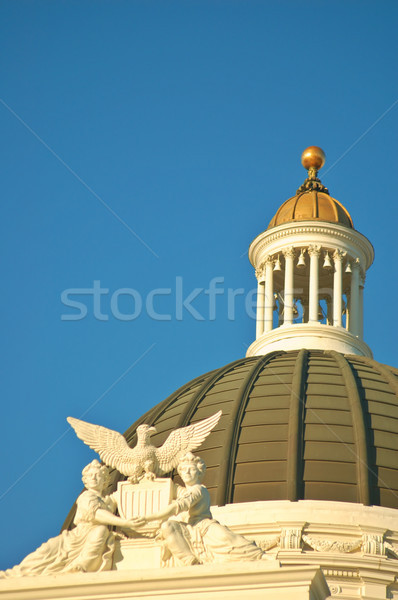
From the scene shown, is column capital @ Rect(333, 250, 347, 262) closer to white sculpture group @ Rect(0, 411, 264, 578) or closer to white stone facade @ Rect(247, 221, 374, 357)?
white stone facade @ Rect(247, 221, 374, 357)

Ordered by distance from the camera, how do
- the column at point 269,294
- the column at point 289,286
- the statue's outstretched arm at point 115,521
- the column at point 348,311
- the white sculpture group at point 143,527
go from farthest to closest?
the column at point 348,311
the column at point 269,294
the column at point 289,286
the statue's outstretched arm at point 115,521
the white sculpture group at point 143,527

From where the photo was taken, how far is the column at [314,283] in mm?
58469

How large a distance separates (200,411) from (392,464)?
5.81m

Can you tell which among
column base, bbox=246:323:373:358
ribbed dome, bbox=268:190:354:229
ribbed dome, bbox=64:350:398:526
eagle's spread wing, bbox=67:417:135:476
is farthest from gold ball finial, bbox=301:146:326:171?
eagle's spread wing, bbox=67:417:135:476

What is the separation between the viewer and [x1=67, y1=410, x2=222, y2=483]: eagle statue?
3597 cm

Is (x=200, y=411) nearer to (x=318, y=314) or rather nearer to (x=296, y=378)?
(x=296, y=378)

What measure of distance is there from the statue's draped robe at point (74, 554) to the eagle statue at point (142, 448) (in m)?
1.56

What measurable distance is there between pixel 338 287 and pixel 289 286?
5.27 ft

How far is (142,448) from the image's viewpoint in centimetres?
3616

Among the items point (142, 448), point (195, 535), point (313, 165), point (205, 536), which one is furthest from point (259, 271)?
point (205, 536)

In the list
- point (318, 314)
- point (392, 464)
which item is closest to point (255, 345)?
point (318, 314)

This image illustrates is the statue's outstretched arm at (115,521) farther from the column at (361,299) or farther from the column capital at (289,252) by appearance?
the column capital at (289,252)

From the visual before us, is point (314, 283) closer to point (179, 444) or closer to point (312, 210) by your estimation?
point (312, 210)

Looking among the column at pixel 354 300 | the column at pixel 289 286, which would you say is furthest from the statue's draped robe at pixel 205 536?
the column at pixel 354 300
